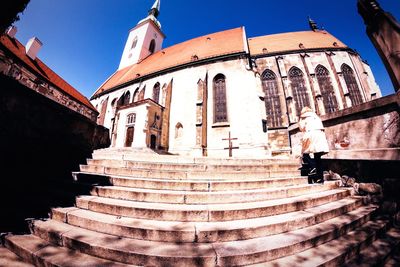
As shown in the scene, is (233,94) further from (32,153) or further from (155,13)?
(155,13)

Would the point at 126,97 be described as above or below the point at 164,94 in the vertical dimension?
above

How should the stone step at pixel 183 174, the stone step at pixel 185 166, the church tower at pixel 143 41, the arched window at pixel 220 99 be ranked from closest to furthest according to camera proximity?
the stone step at pixel 183 174 → the stone step at pixel 185 166 → the arched window at pixel 220 99 → the church tower at pixel 143 41

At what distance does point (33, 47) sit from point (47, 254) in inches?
923

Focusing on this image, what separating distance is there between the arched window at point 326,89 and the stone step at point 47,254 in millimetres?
22694

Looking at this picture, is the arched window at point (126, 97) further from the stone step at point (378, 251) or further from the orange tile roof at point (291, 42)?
the stone step at point (378, 251)

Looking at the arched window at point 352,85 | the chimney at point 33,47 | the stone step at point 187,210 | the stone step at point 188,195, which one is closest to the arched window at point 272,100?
the arched window at point 352,85

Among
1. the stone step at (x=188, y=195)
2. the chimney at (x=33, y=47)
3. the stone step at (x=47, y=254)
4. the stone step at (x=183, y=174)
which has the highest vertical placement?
the chimney at (x=33, y=47)

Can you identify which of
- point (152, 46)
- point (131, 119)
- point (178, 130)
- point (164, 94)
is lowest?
point (178, 130)

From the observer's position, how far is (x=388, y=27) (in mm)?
2586

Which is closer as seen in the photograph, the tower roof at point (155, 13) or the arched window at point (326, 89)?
the arched window at point (326, 89)

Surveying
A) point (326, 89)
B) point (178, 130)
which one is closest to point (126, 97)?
point (178, 130)

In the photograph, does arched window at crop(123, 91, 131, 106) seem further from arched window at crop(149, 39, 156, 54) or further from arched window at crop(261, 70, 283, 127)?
arched window at crop(261, 70, 283, 127)

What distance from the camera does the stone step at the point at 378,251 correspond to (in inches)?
75.4

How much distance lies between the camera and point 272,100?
1908cm
